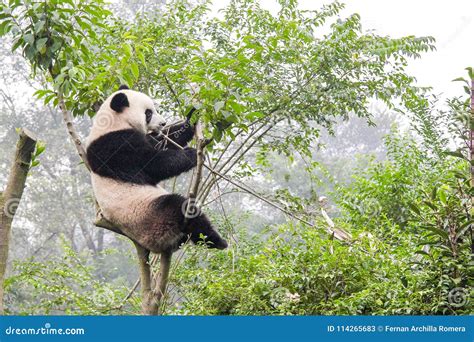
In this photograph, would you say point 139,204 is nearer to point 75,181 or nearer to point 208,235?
point 208,235

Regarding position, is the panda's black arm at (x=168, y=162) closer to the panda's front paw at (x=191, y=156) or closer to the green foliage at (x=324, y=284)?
the panda's front paw at (x=191, y=156)

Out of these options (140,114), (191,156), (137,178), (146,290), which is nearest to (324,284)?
(146,290)

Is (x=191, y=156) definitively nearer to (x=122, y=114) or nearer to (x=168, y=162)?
(x=168, y=162)

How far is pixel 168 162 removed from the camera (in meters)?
3.90

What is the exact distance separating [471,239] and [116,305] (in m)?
2.44

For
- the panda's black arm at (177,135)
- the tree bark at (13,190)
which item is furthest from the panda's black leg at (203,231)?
the tree bark at (13,190)

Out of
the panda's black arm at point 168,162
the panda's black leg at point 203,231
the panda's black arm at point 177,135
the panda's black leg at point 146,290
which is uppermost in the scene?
the panda's black arm at point 177,135

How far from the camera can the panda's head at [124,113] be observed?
400 centimetres

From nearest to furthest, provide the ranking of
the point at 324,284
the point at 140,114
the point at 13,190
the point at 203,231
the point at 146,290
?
the point at 13,190
the point at 324,284
the point at 146,290
the point at 203,231
the point at 140,114

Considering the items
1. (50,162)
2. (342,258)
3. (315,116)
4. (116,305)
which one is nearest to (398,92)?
(315,116)

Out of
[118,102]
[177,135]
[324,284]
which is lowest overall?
[324,284]

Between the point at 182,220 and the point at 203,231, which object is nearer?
the point at 182,220

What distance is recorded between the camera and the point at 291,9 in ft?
19.2

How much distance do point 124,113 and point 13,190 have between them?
4.07 ft
